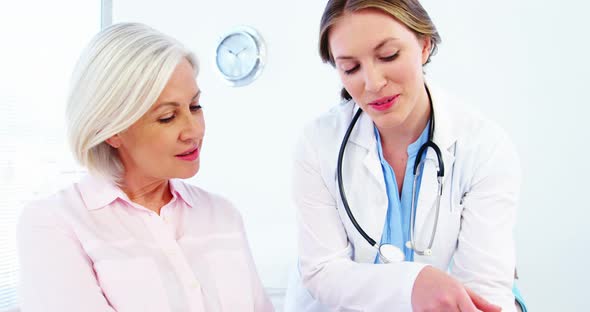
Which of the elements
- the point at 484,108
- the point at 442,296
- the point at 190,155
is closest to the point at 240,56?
the point at 484,108

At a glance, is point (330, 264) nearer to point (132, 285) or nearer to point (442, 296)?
point (442, 296)

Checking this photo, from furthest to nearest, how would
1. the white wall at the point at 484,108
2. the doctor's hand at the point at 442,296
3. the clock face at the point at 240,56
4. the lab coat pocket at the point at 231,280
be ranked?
the clock face at the point at 240,56, the white wall at the point at 484,108, the lab coat pocket at the point at 231,280, the doctor's hand at the point at 442,296

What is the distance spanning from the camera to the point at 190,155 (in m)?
1.07

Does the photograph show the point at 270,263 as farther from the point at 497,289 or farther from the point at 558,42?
the point at 558,42

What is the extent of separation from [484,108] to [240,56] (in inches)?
42.7

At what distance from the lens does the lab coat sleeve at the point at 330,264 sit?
98 cm

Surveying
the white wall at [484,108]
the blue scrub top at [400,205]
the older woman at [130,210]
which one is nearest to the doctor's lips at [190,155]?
the older woman at [130,210]

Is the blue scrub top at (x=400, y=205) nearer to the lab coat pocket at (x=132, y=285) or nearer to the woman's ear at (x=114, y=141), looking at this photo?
the lab coat pocket at (x=132, y=285)

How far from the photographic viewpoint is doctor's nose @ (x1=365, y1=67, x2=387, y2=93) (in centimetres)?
100

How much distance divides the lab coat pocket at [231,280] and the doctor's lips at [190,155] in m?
0.22

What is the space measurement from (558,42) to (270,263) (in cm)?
142

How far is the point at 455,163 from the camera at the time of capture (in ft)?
3.65

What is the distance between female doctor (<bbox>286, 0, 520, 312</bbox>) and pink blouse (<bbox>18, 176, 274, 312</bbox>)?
20cm

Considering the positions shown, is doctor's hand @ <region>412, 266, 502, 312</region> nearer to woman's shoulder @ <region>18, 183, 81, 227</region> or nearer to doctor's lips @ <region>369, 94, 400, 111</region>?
doctor's lips @ <region>369, 94, 400, 111</region>
